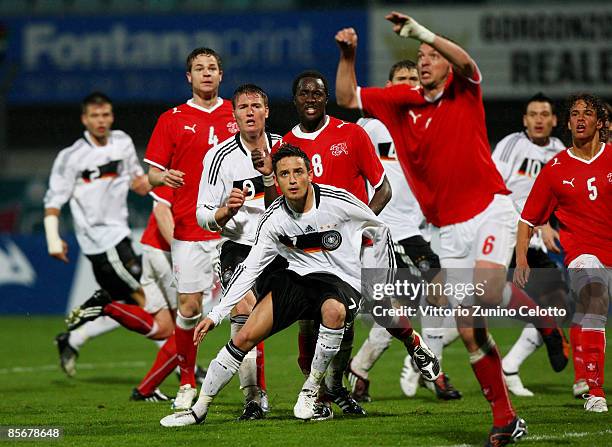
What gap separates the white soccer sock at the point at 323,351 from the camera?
7.40 meters

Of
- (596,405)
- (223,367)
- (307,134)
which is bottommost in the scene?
(596,405)

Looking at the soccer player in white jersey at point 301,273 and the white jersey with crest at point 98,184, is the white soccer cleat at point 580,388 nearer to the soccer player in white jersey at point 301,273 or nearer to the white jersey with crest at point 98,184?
the soccer player in white jersey at point 301,273

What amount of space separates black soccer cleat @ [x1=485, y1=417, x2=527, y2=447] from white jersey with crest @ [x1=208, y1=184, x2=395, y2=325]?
5.21 ft

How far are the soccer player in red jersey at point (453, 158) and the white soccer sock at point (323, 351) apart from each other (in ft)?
3.06

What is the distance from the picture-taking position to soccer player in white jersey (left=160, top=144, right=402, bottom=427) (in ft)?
24.1

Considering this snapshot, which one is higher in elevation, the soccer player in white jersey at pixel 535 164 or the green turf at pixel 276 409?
the soccer player in white jersey at pixel 535 164

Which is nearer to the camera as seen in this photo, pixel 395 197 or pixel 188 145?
pixel 188 145

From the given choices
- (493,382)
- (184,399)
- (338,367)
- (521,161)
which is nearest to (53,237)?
(184,399)

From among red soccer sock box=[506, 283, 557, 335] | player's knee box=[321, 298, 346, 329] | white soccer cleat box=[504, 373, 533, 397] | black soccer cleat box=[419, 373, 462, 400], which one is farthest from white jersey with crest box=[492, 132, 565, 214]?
player's knee box=[321, 298, 346, 329]

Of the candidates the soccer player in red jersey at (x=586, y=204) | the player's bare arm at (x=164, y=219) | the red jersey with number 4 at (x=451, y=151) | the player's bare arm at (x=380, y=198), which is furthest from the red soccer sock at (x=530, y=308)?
the player's bare arm at (x=164, y=219)

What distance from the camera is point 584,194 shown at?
8.59m

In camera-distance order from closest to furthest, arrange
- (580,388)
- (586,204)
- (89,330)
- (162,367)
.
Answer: (586,204) < (580,388) < (162,367) < (89,330)

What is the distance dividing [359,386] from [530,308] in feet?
6.82

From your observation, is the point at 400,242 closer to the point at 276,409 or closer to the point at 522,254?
the point at 522,254
